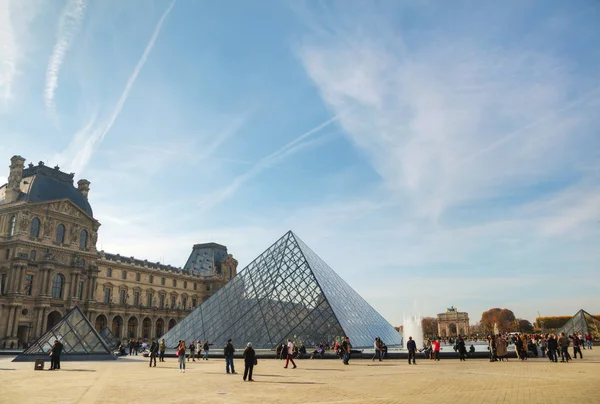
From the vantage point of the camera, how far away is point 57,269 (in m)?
48.8

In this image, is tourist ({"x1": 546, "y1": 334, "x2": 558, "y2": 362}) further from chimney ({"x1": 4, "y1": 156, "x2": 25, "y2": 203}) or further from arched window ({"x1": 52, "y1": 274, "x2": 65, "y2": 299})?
chimney ({"x1": 4, "y1": 156, "x2": 25, "y2": 203})

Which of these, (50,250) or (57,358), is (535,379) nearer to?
(57,358)

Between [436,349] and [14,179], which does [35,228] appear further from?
[436,349]

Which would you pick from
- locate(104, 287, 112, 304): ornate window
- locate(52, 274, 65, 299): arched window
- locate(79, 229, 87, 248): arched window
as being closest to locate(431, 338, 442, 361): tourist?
locate(52, 274, 65, 299): arched window

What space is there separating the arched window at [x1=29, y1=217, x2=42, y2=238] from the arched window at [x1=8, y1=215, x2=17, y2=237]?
152cm

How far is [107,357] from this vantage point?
903 inches

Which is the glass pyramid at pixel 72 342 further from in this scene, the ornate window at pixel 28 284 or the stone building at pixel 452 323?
the stone building at pixel 452 323

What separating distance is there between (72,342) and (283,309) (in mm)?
10711

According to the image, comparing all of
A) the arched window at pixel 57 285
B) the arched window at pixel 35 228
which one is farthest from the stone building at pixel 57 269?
the arched window at pixel 57 285

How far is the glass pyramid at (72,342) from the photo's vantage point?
21.0 m

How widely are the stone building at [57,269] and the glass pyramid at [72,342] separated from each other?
26.3 m

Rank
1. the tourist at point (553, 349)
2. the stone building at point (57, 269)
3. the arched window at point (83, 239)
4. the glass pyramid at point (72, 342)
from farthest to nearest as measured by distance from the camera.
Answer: the arched window at point (83, 239)
the stone building at point (57, 269)
the glass pyramid at point (72, 342)
the tourist at point (553, 349)

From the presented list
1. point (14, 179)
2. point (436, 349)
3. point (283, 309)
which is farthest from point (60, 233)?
point (436, 349)

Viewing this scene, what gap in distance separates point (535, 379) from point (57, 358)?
1507 centimetres
